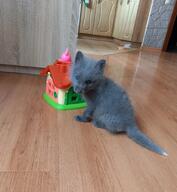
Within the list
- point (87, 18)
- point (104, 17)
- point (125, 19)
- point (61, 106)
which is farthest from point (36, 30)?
point (104, 17)

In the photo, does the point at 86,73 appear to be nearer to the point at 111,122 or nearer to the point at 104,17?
the point at 111,122

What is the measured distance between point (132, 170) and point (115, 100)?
29 centimetres

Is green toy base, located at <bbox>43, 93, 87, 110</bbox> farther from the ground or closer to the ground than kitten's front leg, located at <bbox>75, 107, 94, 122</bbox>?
closer to the ground

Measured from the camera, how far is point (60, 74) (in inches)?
40.3

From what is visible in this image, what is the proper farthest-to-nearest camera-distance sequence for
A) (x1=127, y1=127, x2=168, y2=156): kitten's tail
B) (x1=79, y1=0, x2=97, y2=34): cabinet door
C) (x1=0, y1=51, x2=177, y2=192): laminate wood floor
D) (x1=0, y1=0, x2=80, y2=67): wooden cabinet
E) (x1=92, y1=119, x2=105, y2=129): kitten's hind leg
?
(x1=79, y1=0, x2=97, y2=34): cabinet door, (x1=0, y1=0, x2=80, y2=67): wooden cabinet, (x1=92, y1=119, x2=105, y2=129): kitten's hind leg, (x1=127, y1=127, x2=168, y2=156): kitten's tail, (x1=0, y1=51, x2=177, y2=192): laminate wood floor

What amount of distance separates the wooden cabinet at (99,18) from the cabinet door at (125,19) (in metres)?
0.15

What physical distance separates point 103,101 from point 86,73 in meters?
0.15

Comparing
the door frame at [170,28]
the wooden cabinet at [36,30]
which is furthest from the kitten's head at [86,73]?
the door frame at [170,28]

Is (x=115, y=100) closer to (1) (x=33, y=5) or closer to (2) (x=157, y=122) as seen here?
(2) (x=157, y=122)

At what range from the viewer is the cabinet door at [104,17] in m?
4.57

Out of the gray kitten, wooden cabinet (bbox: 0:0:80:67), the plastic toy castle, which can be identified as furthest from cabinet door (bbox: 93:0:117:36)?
the gray kitten

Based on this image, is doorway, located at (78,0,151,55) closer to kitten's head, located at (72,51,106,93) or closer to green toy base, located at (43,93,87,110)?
green toy base, located at (43,93,87,110)

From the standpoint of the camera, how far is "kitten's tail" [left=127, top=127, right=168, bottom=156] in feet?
2.57

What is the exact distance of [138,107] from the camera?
1.18m
